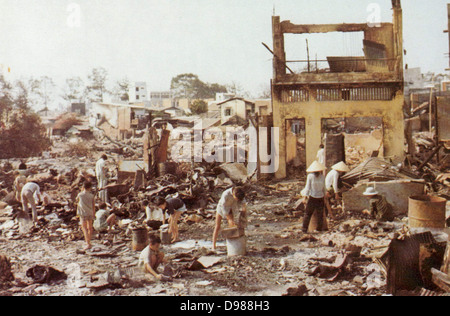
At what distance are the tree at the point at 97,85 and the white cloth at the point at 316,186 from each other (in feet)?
97.3

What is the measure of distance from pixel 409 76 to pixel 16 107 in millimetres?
33647

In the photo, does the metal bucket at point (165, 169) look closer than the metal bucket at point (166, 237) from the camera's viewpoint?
No

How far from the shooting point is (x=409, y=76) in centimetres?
4134

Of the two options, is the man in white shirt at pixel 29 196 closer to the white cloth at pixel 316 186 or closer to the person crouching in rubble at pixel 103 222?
the person crouching in rubble at pixel 103 222

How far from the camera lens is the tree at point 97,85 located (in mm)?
38069

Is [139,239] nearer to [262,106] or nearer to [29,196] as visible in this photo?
[29,196]

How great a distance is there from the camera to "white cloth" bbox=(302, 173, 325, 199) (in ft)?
30.1

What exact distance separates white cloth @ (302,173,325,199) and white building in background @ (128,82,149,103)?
5169 cm

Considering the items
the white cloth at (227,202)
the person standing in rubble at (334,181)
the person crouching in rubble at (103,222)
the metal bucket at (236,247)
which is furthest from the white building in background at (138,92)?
the metal bucket at (236,247)

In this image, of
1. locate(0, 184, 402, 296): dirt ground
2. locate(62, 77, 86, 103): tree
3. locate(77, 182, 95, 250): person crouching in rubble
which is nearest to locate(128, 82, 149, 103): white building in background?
locate(62, 77, 86, 103): tree

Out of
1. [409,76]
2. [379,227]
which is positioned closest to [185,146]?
[379,227]

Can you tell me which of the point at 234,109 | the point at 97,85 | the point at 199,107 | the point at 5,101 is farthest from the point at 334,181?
the point at 97,85
